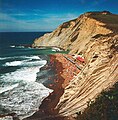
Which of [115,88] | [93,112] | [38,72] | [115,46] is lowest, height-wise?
[38,72]

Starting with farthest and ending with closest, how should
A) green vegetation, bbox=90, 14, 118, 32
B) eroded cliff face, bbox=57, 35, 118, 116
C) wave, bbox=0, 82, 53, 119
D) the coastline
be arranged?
1. green vegetation, bbox=90, 14, 118, 32
2. wave, bbox=0, 82, 53, 119
3. the coastline
4. eroded cliff face, bbox=57, 35, 118, 116

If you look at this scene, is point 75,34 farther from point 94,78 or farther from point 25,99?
point 94,78

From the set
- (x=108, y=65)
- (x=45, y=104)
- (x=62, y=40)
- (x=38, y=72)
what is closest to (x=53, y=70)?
(x=38, y=72)

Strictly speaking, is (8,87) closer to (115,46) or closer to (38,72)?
(38,72)

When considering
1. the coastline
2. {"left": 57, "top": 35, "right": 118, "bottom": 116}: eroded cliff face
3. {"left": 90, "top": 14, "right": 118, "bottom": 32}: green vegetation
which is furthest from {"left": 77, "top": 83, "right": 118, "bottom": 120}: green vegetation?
{"left": 90, "top": 14, "right": 118, "bottom": 32}: green vegetation

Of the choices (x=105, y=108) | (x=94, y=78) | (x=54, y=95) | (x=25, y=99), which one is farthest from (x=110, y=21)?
(x=105, y=108)

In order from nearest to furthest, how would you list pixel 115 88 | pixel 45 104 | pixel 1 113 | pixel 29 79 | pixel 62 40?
pixel 115 88
pixel 1 113
pixel 45 104
pixel 29 79
pixel 62 40

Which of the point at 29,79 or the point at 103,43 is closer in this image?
the point at 103,43

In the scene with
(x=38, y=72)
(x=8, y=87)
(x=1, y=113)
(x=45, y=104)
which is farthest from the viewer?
(x=38, y=72)

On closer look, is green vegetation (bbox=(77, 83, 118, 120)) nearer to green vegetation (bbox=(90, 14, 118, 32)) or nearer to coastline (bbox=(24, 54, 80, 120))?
coastline (bbox=(24, 54, 80, 120))
